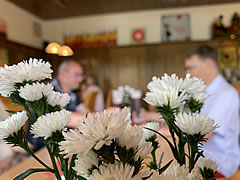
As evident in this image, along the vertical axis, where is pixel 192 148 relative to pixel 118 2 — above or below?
below

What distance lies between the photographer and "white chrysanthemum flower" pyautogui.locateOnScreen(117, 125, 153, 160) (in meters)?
0.20

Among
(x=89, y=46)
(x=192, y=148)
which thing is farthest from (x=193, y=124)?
(x=89, y=46)

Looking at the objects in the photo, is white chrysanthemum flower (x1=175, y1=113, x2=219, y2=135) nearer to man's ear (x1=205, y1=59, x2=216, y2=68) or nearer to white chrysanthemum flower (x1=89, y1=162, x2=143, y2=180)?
white chrysanthemum flower (x1=89, y1=162, x2=143, y2=180)

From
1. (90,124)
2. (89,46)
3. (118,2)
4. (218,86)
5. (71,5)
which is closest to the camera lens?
(90,124)

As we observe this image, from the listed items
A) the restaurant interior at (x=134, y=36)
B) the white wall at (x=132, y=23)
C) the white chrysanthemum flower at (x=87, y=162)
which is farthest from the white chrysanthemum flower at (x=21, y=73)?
the white wall at (x=132, y=23)

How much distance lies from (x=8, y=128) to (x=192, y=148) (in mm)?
205

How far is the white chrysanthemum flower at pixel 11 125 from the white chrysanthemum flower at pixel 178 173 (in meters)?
0.16

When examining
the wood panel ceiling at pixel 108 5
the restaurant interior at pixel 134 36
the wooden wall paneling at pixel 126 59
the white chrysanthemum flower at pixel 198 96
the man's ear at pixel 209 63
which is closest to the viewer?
the white chrysanthemum flower at pixel 198 96

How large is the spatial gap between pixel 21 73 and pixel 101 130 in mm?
124

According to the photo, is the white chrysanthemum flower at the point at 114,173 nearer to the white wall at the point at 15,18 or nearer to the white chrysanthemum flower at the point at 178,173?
the white chrysanthemum flower at the point at 178,173

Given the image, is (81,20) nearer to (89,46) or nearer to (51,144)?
(89,46)

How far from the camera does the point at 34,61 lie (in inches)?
9.6

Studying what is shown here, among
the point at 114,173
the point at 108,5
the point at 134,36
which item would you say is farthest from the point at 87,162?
the point at 134,36

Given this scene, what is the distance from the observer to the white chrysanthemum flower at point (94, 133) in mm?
178
